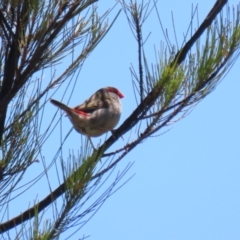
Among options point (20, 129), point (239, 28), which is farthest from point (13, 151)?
point (239, 28)

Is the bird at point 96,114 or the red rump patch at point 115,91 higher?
the red rump patch at point 115,91

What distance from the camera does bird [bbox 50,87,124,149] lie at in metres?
4.03

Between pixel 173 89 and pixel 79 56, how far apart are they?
38 centimetres

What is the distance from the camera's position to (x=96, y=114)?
13.7ft

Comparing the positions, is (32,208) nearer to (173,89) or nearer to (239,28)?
(173,89)

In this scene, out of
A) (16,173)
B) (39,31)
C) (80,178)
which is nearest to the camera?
(80,178)

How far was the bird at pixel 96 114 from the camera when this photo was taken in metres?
4.03

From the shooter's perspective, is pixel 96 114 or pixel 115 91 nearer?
pixel 96 114

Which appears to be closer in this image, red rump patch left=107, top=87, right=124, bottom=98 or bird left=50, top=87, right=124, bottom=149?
bird left=50, top=87, right=124, bottom=149

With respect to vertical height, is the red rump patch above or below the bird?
above

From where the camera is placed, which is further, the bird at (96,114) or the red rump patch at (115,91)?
the red rump patch at (115,91)

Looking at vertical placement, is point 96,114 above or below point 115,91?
below

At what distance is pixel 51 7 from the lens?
8.07ft

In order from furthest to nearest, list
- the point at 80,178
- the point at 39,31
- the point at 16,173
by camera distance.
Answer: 1. the point at 16,173
2. the point at 39,31
3. the point at 80,178
